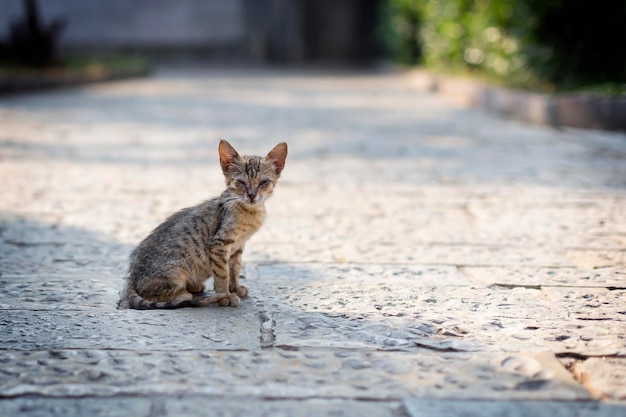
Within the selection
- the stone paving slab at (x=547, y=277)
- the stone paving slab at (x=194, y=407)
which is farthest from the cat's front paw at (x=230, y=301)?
the stone paving slab at (x=547, y=277)

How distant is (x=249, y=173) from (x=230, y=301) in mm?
570

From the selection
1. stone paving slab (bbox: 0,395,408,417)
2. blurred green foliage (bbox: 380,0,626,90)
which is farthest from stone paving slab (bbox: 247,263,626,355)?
blurred green foliage (bbox: 380,0,626,90)

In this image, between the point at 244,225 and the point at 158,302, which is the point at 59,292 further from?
the point at 244,225

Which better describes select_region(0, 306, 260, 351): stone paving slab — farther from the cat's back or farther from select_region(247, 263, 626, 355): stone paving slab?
the cat's back

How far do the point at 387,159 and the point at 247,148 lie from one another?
1.41m

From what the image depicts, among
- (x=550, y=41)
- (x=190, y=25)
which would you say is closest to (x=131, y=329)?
(x=550, y=41)

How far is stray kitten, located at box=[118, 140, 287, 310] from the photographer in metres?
3.41

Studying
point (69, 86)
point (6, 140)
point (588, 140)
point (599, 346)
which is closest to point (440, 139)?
point (588, 140)

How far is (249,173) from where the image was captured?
11.6 ft

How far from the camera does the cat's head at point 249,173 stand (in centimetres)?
353

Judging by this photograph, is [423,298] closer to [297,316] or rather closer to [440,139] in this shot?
[297,316]

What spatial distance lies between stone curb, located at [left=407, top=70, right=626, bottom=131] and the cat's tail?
6211 millimetres

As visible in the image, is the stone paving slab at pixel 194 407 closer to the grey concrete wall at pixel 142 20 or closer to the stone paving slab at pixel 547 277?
the stone paving slab at pixel 547 277

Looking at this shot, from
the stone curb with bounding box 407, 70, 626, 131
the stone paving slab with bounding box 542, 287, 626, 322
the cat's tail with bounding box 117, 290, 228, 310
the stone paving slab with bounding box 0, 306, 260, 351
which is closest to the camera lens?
the stone paving slab with bounding box 0, 306, 260, 351
